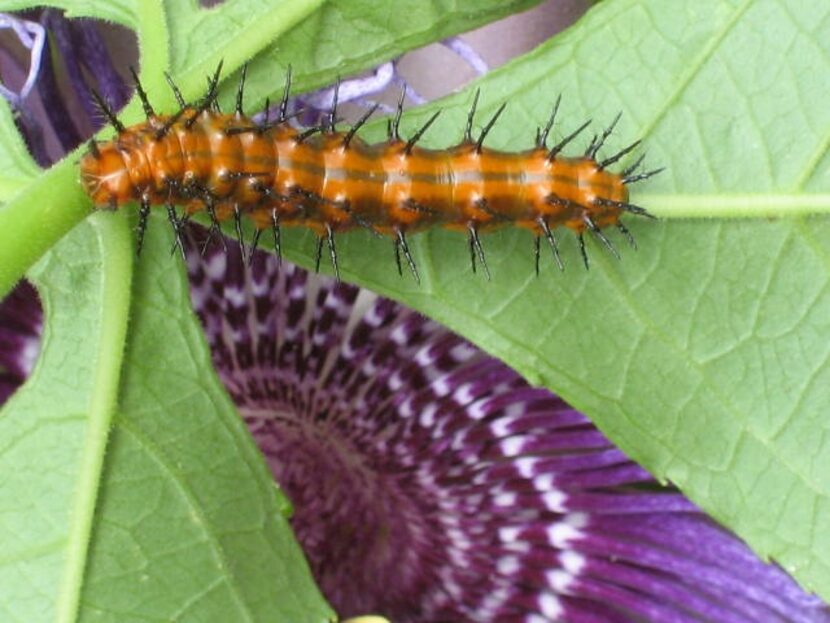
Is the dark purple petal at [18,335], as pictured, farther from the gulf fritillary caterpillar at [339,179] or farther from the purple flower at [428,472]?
the gulf fritillary caterpillar at [339,179]

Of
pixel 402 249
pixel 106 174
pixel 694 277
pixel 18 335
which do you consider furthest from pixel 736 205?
pixel 18 335

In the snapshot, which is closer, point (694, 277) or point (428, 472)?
point (694, 277)

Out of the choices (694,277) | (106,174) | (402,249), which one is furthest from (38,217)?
(694,277)

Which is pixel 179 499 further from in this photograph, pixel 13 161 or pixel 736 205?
pixel 736 205

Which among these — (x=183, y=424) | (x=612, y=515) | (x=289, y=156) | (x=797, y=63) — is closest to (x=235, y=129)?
(x=289, y=156)

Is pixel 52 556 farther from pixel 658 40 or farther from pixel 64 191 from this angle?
pixel 658 40

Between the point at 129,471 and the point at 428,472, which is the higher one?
the point at 428,472

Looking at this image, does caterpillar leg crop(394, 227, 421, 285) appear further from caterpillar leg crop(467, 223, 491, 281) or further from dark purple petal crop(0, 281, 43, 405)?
dark purple petal crop(0, 281, 43, 405)
